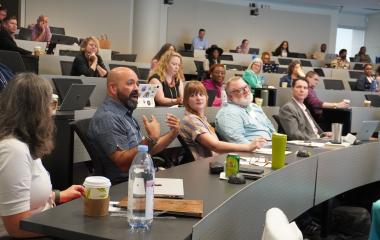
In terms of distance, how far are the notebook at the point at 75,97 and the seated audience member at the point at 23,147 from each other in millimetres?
2017

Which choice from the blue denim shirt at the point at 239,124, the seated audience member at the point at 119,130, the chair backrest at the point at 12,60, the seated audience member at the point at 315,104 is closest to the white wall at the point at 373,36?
the seated audience member at the point at 315,104

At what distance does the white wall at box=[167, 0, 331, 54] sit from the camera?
14.6 metres

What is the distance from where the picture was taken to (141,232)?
4.85ft

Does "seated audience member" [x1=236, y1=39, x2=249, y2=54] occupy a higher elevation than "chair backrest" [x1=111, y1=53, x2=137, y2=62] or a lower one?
higher

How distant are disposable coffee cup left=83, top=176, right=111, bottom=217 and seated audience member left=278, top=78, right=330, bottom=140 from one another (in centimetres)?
289

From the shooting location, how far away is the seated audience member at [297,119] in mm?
4312

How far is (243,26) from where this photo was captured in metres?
15.9

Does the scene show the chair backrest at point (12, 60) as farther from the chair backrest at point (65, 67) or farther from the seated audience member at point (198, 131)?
the seated audience member at point (198, 131)

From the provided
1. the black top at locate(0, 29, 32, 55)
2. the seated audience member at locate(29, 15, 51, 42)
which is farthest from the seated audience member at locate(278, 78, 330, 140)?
the seated audience member at locate(29, 15, 51, 42)

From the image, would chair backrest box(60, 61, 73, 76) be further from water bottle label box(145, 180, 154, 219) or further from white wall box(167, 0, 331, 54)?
white wall box(167, 0, 331, 54)

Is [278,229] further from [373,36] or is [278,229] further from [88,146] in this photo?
[373,36]

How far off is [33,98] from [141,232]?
639 mm

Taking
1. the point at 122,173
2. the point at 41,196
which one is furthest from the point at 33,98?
the point at 122,173

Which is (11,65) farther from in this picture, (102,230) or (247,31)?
(247,31)
